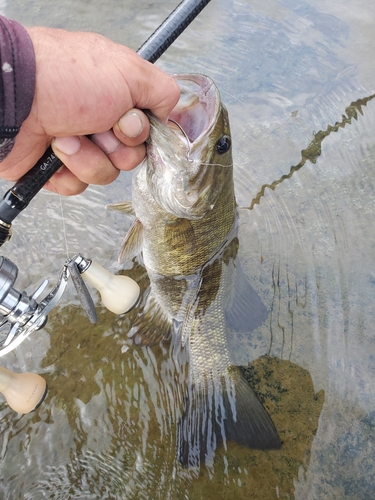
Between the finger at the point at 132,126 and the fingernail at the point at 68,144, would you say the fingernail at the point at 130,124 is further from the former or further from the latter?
the fingernail at the point at 68,144

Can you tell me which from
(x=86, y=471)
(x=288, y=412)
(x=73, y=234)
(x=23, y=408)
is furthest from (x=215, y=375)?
(x=73, y=234)

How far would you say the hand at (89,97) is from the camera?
4.69 feet

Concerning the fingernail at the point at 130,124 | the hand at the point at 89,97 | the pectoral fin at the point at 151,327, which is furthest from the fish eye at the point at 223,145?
the pectoral fin at the point at 151,327

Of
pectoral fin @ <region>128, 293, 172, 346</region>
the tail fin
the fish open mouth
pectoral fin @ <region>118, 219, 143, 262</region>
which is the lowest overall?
the tail fin

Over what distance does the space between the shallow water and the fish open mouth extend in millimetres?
1048

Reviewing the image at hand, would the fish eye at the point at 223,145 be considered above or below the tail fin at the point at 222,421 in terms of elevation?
above

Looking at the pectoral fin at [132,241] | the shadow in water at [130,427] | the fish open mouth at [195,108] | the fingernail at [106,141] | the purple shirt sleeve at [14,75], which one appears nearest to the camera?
the purple shirt sleeve at [14,75]

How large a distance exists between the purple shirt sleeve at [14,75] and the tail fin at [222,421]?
5.48 ft

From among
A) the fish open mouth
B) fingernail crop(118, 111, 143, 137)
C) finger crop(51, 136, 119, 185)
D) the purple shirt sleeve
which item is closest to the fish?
the fish open mouth

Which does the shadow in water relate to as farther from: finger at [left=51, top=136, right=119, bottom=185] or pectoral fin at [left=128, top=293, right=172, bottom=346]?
finger at [left=51, top=136, right=119, bottom=185]

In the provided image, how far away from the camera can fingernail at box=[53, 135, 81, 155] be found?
5.26ft

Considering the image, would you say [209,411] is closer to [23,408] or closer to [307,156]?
[23,408]

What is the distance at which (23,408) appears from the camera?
2.02m

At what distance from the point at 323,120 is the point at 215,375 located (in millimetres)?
2194
